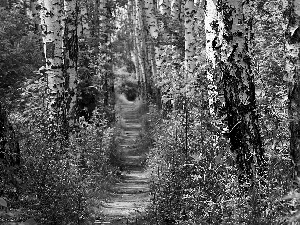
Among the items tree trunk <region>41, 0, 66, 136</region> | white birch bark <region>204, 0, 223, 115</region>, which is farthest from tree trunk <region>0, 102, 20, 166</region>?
white birch bark <region>204, 0, 223, 115</region>

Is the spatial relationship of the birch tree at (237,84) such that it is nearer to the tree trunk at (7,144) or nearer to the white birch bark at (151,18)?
the tree trunk at (7,144)

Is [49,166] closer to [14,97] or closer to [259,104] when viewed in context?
[259,104]

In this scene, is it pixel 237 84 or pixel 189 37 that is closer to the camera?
pixel 237 84

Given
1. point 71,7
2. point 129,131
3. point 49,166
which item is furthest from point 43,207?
point 129,131

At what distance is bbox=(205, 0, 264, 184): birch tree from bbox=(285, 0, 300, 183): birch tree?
1234 millimetres

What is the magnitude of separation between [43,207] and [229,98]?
9.81ft

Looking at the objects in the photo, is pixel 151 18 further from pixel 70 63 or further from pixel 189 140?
pixel 189 140

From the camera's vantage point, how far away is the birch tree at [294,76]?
3.56 meters

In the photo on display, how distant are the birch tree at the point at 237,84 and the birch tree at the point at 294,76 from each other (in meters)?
1.23

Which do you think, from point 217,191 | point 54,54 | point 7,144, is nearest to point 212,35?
point 217,191

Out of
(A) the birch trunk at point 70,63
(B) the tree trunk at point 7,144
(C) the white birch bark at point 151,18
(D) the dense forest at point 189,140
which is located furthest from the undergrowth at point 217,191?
(C) the white birch bark at point 151,18

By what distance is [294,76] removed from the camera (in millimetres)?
3609

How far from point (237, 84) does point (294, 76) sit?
133 cm

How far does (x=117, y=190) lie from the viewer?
1052 centimetres
